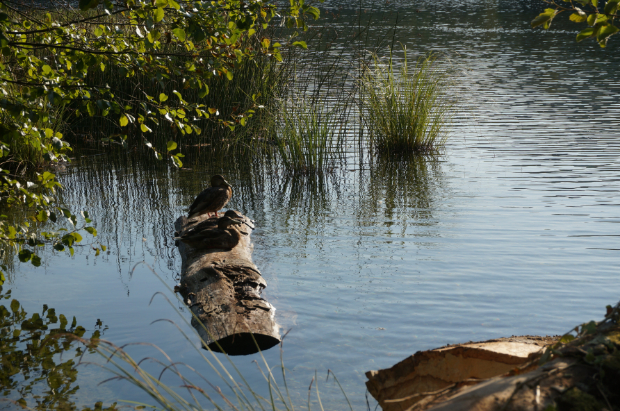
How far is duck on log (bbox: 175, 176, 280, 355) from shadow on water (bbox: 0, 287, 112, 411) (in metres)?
0.77

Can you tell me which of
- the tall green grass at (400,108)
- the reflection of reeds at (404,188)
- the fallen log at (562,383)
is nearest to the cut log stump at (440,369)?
the fallen log at (562,383)

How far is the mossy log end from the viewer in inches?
155

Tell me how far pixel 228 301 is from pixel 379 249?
2.44 metres

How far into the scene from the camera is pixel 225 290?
4375 mm

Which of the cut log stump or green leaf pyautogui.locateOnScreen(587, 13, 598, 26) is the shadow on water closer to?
the cut log stump

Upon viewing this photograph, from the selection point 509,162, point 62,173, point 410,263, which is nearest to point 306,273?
point 410,263

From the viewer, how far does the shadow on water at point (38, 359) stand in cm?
353

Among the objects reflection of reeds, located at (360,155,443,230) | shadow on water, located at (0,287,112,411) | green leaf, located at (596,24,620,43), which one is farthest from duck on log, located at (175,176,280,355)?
reflection of reeds, located at (360,155,443,230)

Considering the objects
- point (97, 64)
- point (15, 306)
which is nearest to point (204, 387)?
point (15, 306)

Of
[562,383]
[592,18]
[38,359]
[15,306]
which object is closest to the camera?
[562,383]

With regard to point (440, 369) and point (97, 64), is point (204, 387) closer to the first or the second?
point (440, 369)

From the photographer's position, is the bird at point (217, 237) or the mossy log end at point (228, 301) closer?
the mossy log end at point (228, 301)

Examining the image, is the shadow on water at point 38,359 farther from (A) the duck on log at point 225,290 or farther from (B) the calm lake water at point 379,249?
(A) the duck on log at point 225,290

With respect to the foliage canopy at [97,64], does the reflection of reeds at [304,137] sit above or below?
below
